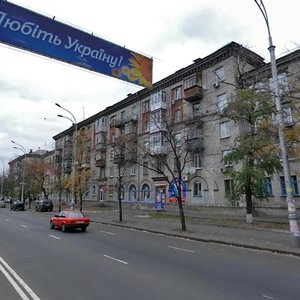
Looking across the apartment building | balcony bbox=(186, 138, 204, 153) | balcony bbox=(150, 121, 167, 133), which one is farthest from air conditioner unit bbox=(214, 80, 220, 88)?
balcony bbox=(150, 121, 167, 133)

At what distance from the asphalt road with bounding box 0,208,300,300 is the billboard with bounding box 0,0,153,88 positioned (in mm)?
5805

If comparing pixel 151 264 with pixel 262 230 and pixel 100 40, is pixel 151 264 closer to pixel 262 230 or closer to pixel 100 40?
pixel 100 40

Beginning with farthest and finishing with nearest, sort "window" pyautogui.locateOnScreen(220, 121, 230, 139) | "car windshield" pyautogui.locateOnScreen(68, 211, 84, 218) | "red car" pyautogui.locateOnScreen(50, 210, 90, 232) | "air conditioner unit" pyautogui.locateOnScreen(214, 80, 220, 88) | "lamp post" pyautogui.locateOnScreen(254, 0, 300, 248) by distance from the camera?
1. "air conditioner unit" pyautogui.locateOnScreen(214, 80, 220, 88)
2. "window" pyautogui.locateOnScreen(220, 121, 230, 139)
3. "car windshield" pyautogui.locateOnScreen(68, 211, 84, 218)
4. "red car" pyautogui.locateOnScreen(50, 210, 90, 232)
5. "lamp post" pyautogui.locateOnScreen(254, 0, 300, 248)

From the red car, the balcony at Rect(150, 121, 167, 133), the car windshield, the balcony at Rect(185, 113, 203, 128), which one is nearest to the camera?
the red car

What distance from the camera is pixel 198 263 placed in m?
10.4

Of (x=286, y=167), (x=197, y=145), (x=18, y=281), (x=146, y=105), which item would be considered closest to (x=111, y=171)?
(x=146, y=105)

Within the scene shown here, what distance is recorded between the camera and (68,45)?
9844mm

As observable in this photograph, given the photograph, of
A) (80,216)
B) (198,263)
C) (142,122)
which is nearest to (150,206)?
(142,122)

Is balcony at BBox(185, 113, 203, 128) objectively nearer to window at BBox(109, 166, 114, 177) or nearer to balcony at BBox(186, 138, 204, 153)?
balcony at BBox(186, 138, 204, 153)

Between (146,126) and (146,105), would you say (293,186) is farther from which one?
(146,105)

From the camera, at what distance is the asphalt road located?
690 cm

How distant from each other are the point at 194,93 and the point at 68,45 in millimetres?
28135

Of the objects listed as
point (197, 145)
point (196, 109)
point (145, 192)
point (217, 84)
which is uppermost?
point (217, 84)

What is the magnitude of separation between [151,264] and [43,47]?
6930 mm
